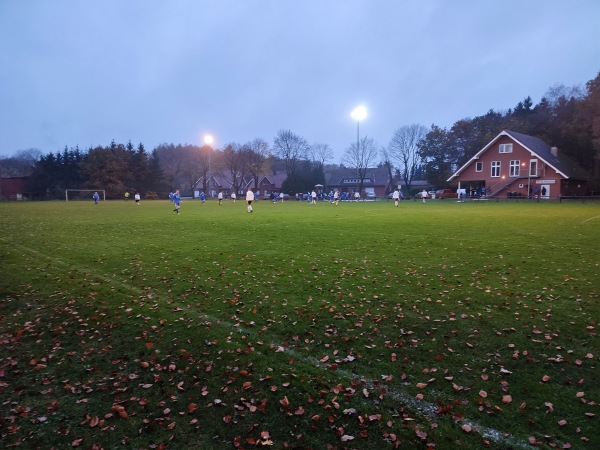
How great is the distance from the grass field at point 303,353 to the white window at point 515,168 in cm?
5234

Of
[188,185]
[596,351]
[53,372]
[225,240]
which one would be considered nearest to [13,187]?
[188,185]

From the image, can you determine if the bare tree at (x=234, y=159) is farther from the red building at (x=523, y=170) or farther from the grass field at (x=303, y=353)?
the grass field at (x=303, y=353)

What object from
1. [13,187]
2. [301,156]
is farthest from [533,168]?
[13,187]

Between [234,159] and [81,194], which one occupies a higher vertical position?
[234,159]

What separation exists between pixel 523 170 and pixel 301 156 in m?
52.7

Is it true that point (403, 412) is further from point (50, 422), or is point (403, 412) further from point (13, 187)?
point (13, 187)

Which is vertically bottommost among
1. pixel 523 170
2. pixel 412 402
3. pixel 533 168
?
pixel 412 402

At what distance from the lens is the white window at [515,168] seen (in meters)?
55.8

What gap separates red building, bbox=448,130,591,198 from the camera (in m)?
53.1

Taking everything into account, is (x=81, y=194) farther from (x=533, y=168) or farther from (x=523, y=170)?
(x=533, y=168)

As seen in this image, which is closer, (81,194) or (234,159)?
(81,194)

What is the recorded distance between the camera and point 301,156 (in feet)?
310

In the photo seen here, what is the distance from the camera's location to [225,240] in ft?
50.4

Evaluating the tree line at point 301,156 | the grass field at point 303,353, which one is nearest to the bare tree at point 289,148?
the tree line at point 301,156
